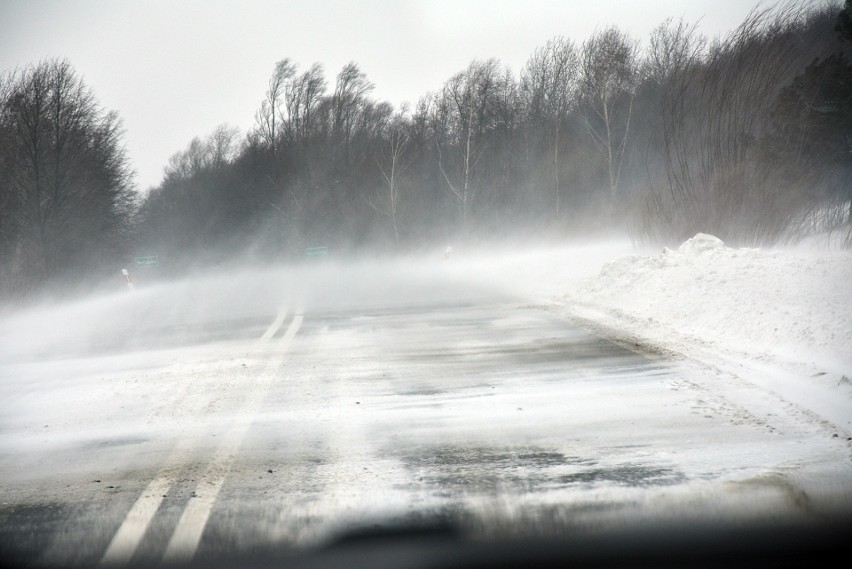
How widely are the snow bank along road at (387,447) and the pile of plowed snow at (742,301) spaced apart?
1045 millimetres

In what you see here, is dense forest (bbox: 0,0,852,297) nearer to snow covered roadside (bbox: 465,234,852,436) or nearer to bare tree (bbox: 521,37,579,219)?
bare tree (bbox: 521,37,579,219)

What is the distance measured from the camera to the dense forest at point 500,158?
683 inches

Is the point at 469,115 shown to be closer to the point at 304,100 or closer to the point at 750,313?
the point at 304,100

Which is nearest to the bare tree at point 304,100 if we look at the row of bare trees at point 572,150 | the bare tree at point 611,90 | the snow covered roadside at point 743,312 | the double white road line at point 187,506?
A: the row of bare trees at point 572,150

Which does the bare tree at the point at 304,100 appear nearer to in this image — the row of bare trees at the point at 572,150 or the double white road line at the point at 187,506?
the row of bare trees at the point at 572,150

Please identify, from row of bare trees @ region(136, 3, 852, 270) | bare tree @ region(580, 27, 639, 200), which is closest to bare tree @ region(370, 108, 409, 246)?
row of bare trees @ region(136, 3, 852, 270)

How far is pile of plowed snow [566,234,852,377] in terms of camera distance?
25.7 feet

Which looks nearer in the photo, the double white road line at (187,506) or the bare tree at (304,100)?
the double white road line at (187,506)

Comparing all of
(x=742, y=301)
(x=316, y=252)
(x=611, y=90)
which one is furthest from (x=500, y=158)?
(x=742, y=301)

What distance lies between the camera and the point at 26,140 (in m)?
34.5

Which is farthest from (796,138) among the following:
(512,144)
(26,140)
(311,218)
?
(311,218)

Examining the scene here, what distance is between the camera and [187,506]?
4.41 m

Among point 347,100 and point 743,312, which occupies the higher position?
point 347,100

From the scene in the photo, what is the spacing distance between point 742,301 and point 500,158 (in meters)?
47.6
